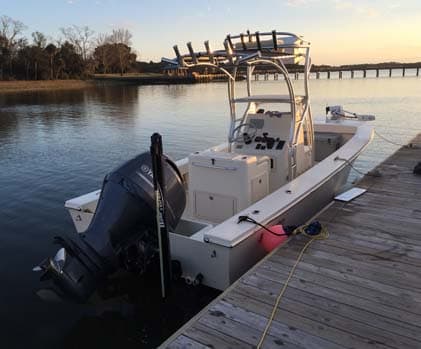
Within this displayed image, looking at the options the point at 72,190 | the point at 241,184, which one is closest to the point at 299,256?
the point at 241,184

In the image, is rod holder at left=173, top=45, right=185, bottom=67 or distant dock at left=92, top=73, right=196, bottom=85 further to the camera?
distant dock at left=92, top=73, right=196, bottom=85

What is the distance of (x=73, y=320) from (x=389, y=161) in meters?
5.68

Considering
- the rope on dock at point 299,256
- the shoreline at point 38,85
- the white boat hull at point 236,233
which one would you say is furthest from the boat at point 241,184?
the shoreline at point 38,85

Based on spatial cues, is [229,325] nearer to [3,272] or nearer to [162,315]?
[162,315]

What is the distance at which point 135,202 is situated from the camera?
133 inches

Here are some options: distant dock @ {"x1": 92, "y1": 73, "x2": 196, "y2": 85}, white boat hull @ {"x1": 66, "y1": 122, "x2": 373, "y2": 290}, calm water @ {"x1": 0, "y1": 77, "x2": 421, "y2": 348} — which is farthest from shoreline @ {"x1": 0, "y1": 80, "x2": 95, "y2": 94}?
white boat hull @ {"x1": 66, "y1": 122, "x2": 373, "y2": 290}

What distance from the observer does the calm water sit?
145 inches

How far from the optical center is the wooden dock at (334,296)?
2.51m

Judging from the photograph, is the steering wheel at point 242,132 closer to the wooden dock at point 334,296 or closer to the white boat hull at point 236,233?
the white boat hull at point 236,233

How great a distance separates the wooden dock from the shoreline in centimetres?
4653

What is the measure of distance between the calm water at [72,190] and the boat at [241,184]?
0.66 meters

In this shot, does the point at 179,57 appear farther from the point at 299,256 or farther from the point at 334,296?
the point at 334,296

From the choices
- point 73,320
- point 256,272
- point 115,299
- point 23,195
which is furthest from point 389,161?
point 23,195

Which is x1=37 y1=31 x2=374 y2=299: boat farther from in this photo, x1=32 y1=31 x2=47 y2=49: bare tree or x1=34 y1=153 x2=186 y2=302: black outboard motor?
x1=32 y1=31 x2=47 y2=49: bare tree
